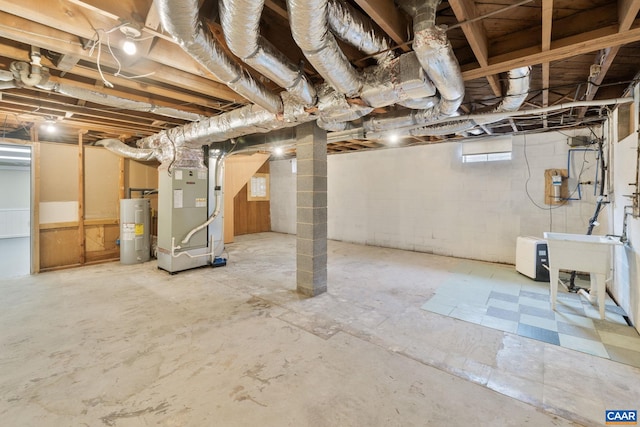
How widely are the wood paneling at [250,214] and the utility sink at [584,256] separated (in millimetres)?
7150

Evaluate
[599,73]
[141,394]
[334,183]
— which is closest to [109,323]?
[141,394]

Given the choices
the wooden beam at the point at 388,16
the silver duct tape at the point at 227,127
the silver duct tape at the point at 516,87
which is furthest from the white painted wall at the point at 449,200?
the wooden beam at the point at 388,16

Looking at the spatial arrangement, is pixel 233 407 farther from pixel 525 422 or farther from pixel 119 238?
pixel 119 238

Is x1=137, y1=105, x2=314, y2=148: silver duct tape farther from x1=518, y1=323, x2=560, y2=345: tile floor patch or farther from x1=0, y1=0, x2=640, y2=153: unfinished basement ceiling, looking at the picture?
x1=518, y1=323, x2=560, y2=345: tile floor patch

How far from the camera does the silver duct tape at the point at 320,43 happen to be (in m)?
1.34

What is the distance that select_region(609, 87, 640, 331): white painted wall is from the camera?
2.54 m

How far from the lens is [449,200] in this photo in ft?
18.0

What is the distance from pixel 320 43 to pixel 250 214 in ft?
23.9

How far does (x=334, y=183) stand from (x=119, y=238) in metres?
4.78

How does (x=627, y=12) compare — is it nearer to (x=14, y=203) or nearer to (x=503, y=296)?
(x=503, y=296)

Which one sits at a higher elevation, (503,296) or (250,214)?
(250,214)

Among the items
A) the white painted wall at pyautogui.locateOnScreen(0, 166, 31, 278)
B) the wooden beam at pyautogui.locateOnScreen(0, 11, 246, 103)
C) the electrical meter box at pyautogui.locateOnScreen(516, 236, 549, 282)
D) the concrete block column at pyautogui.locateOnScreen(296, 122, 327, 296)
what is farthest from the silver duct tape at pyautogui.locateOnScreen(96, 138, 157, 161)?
the electrical meter box at pyautogui.locateOnScreen(516, 236, 549, 282)

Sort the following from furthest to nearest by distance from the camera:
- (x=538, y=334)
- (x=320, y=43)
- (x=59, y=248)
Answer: (x=59, y=248) < (x=538, y=334) < (x=320, y=43)

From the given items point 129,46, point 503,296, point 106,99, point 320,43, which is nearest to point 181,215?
point 106,99
